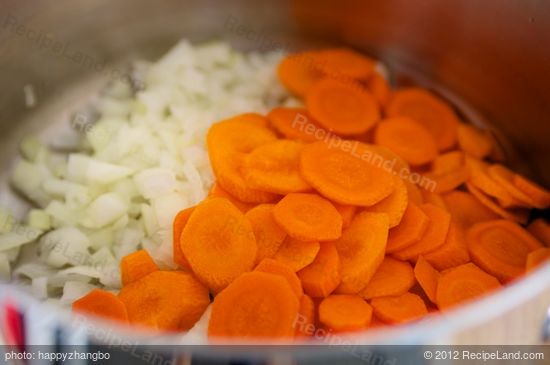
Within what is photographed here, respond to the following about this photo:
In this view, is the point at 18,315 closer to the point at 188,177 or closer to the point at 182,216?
the point at 182,216

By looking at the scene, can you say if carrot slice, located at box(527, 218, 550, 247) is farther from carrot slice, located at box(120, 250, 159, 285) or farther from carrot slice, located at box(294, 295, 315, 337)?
carrot slice, located at box(120, 250, 159, 285)

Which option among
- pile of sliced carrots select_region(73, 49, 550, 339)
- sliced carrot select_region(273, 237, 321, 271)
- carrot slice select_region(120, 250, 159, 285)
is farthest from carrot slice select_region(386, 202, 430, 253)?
carrot slice select_region(120, 250, 159, 285)

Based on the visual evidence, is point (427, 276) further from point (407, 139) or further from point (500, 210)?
point (407, 139)

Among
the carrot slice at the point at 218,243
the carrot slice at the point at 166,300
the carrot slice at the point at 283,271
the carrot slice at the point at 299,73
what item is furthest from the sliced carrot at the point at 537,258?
the carrot slice at the point at 299,73

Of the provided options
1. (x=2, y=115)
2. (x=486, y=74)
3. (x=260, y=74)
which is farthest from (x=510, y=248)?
(x=2, y=115)

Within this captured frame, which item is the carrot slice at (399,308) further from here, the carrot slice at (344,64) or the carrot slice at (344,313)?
the carrot slice at (344,64)

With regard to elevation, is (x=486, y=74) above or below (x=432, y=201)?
above
